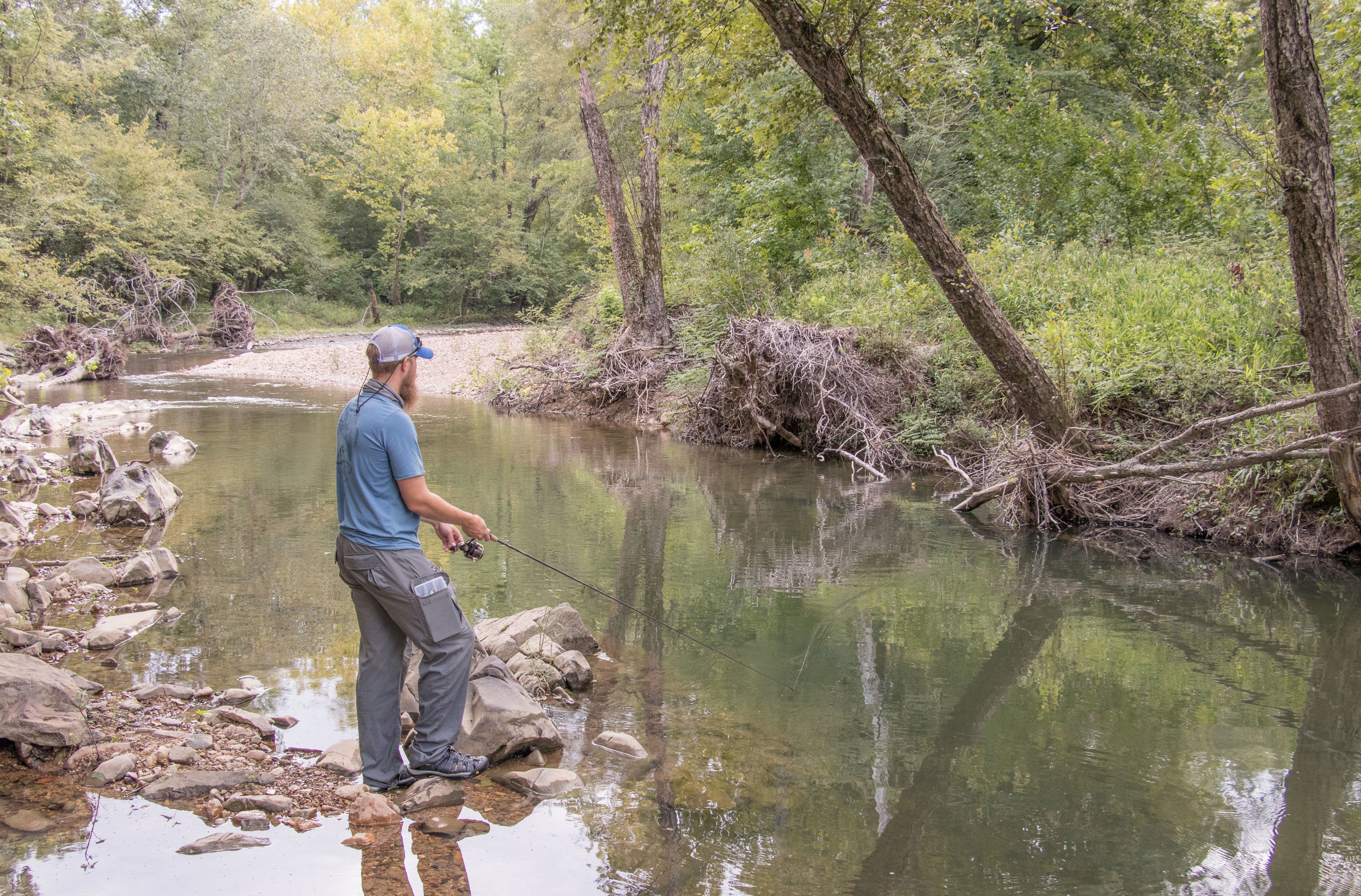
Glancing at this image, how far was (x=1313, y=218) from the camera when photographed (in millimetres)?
6531

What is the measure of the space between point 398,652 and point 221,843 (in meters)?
0.92

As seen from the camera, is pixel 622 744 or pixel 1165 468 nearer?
pixel 622 744

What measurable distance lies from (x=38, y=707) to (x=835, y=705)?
371 centimetres

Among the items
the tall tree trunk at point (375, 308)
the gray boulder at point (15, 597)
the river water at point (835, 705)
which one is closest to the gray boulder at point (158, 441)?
the river water at point (835, 705)

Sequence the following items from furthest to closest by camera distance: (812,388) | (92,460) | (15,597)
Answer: (812,388) → (92,460) → (15,597)

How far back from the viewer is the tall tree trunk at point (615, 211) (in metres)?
16.9

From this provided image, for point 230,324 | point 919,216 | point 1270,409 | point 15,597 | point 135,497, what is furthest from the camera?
point 230,324

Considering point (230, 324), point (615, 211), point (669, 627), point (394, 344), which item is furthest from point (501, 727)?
point (230, 324)

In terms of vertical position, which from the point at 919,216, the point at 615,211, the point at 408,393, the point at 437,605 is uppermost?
the point at 615,211

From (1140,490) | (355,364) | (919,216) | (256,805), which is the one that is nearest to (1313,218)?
(919,216)

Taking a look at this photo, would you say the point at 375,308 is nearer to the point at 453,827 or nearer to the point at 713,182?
the point at 713,182

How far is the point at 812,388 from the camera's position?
12.6 m

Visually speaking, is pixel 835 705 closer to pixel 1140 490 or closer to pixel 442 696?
pixel 442 696

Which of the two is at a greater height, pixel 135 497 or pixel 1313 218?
pixel 1313 218
